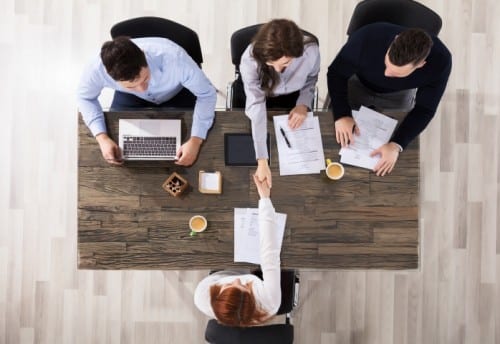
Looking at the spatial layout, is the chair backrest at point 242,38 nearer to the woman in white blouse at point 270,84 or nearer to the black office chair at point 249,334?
the woman in white blouse at point 270,84

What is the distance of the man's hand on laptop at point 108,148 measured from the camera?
2027 mm

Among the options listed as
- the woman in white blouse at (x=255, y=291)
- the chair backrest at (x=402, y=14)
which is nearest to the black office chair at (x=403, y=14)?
the chair backrest at (x=402, y=14)

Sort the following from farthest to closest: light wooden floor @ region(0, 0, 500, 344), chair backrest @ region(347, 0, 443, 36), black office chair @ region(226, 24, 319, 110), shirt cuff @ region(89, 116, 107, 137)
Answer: light wooden floor @ region(0, 0, 500, 344) < black office chair @ region(226, 24, 319, 110) < chair backrest @ region(347, 0, 443, 36) < shirt cuff @ region(89, 116, 107, 137)

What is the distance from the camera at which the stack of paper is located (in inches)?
81.5

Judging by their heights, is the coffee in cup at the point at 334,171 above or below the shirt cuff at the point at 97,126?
below

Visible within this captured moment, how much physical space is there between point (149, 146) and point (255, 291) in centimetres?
82

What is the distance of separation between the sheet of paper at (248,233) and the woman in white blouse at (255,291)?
0.17 ft

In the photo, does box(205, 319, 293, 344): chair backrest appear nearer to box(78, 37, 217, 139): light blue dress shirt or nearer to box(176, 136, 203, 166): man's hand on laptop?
box(176, 136, 203, 166): man's hand on laptop

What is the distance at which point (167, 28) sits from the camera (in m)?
2.22

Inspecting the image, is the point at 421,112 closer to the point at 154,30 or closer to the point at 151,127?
the point at 151,127

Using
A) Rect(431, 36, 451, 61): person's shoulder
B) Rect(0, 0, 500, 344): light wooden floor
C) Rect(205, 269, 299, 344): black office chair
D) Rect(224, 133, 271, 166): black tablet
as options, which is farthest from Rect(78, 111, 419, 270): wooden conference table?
Rect(0, 0, 500, 344): light wooden floor

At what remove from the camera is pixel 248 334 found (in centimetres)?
198

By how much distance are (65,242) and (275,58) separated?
1984 mm

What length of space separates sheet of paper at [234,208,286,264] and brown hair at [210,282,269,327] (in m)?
0.18
